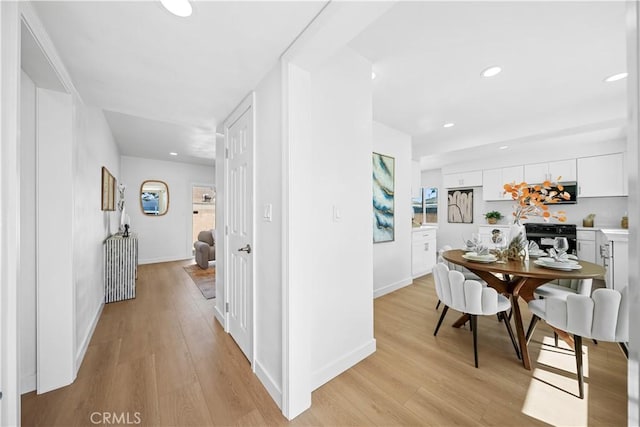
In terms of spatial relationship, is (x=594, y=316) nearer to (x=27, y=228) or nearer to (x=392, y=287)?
(x=392, y=287)

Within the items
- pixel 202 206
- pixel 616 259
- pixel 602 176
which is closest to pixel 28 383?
pixel 202 206

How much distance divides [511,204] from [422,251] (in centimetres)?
262

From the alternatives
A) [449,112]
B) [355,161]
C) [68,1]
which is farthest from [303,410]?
[449,112]

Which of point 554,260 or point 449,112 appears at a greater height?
point 449,112

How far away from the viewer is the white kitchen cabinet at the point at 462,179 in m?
5.68

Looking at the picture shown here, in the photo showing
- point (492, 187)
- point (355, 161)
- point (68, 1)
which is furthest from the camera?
point (492, 187)

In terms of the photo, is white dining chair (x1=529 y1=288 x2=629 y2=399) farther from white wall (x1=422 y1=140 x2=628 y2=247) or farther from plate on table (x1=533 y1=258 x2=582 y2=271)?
white wall (x1=422 y1=140 x2=628 y2=247)

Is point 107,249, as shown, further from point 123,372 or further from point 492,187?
point 492,187

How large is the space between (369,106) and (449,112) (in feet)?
5.69

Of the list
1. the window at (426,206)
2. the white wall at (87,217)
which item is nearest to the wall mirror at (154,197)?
the white wall at (87,217)

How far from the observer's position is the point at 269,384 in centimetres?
165

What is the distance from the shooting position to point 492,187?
543 centimetres

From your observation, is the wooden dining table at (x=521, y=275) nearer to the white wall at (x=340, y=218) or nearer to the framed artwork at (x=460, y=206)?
the white wall at (x=340, y=218)

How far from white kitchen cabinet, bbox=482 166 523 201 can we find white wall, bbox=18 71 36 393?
6.63 meters
